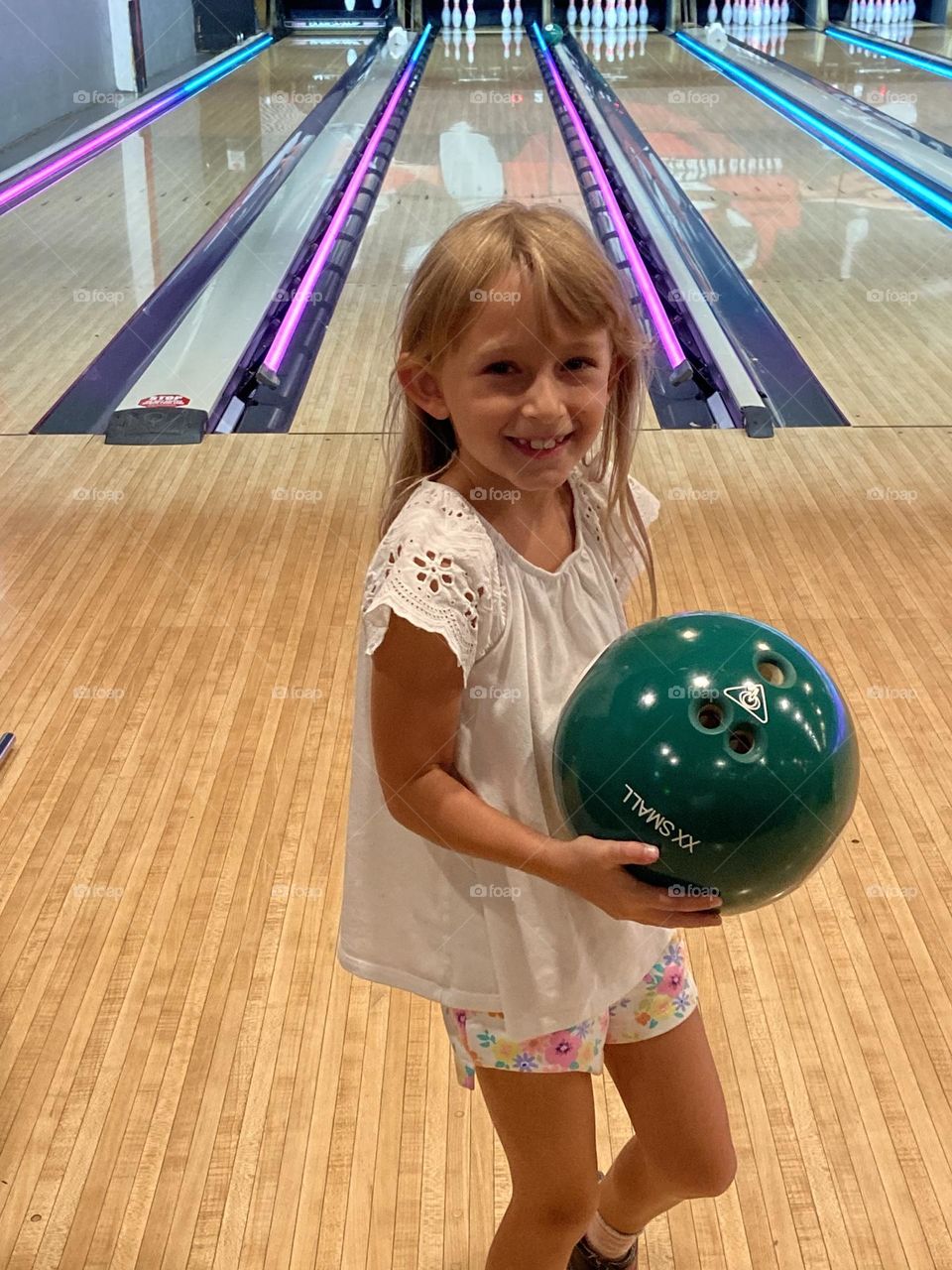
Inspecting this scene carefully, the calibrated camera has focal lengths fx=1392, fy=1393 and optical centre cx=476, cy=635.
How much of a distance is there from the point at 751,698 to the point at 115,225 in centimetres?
484

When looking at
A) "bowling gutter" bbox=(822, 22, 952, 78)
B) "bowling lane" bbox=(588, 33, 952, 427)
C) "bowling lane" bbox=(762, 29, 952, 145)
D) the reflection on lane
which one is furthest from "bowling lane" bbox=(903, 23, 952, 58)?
"bowling lane" bbox=(588, 33, 952, 427)

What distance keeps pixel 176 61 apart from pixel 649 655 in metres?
9.81

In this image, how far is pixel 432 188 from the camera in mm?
5711

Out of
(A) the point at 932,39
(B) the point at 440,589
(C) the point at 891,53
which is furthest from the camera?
(A) the point at 932,39

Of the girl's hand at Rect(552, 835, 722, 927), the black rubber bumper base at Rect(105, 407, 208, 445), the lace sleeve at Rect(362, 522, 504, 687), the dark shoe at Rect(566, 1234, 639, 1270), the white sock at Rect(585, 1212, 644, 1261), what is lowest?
the black rubber bumper base at Rect(105, 407, 208, 445)

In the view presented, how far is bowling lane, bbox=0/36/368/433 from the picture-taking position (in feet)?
13.1

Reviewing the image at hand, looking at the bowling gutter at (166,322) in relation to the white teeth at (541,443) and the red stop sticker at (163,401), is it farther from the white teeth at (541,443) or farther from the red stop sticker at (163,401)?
the white teeth at (541,443)

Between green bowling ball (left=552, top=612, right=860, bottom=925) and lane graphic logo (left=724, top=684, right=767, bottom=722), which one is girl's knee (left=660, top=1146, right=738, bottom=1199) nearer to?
green bowling ball (left=552, top=612, right=860, bottom=925)

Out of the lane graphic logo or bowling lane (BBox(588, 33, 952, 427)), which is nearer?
the lane graphic logo

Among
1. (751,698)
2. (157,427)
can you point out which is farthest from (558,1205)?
(157,427)

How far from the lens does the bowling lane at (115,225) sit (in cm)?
399

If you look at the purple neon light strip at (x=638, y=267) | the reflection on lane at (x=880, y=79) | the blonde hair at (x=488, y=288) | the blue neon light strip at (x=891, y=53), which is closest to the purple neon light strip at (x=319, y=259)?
the purple neon light strip at (x=638, y=267)

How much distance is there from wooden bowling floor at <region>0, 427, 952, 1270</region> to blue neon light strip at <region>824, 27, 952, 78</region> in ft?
21.4

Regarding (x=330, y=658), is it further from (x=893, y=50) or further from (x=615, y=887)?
(x=893, y=50)
